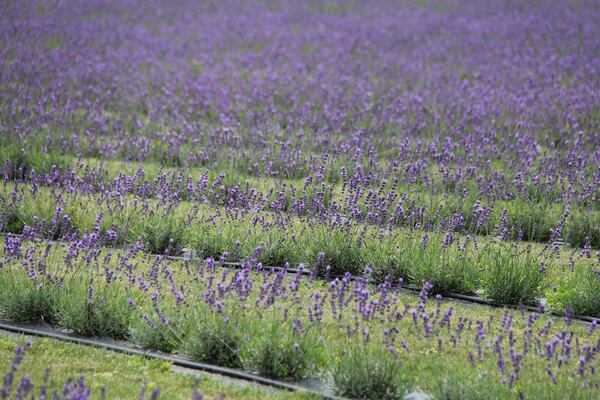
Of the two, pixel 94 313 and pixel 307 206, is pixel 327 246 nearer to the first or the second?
pixel 307 206

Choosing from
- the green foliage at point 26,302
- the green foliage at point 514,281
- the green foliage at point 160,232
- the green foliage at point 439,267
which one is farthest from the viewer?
the green foliage at point 160,232

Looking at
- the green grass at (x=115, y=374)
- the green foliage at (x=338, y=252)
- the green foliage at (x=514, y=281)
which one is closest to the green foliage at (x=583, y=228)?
the green foliage at (x=514, y=281)

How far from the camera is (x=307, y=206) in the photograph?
7.77 m

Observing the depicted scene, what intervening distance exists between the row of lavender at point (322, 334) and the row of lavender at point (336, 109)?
157cm

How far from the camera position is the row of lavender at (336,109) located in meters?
8.44

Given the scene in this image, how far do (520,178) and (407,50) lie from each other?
988cm

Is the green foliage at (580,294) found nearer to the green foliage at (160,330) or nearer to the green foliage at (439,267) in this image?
the green foliage at (439,267)

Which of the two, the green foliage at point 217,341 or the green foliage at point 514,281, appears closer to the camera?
the green foliage at point 217,341

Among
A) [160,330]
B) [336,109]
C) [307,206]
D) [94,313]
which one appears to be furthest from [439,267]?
[336,109]

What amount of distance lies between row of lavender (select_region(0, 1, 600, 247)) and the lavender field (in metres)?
0.06

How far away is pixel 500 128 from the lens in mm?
11297

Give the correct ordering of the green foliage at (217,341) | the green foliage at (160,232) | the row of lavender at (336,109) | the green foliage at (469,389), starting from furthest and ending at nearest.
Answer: the row of lavender at (336,109) < the green foliage at (160,232) < the green foliage at (217,341) < the green foliage at (469,389)

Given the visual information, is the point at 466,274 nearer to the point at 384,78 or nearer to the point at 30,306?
the point at 30,306

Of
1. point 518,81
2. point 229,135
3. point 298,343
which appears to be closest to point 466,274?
point 298,343
